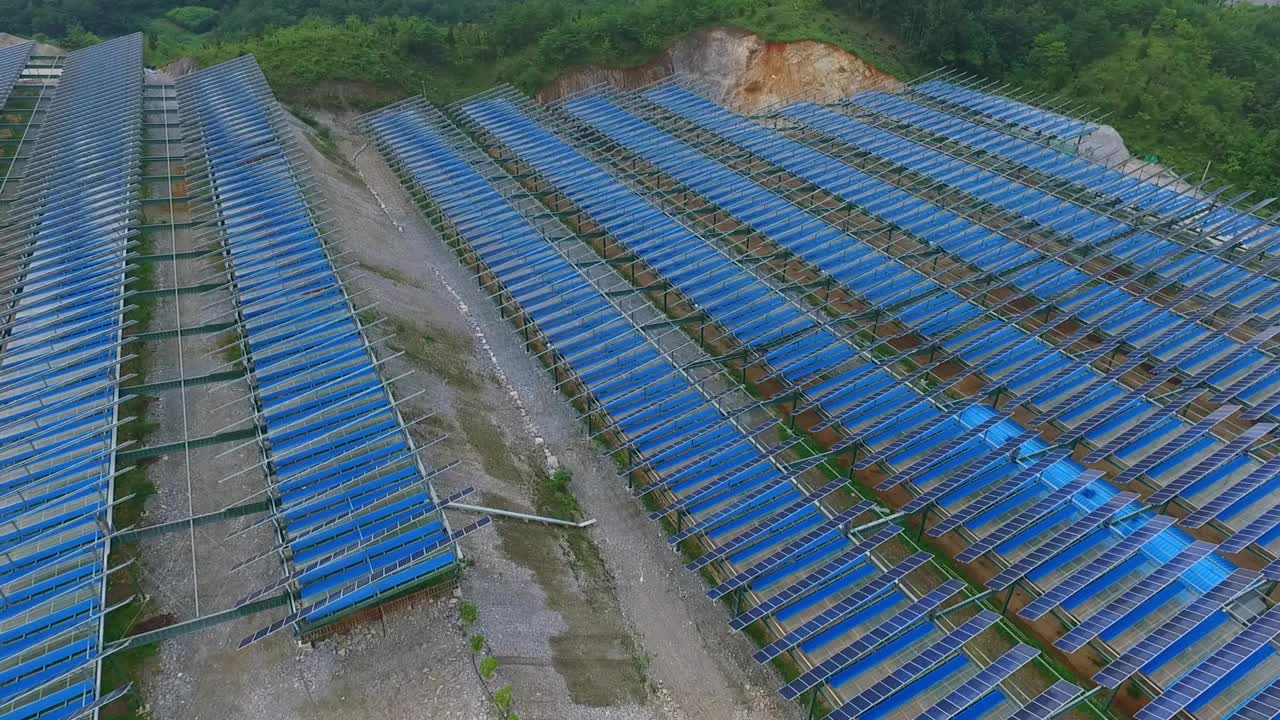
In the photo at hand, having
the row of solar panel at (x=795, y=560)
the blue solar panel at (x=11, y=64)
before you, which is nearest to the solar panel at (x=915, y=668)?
the row of solar panel at (x=795, y=560)

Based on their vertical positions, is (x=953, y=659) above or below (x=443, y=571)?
below

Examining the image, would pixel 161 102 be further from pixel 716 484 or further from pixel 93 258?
pixel 716 484

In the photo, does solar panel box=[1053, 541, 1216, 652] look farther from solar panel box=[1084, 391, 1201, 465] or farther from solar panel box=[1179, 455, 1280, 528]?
solar panel box=[1084, 391, 1201, 465]

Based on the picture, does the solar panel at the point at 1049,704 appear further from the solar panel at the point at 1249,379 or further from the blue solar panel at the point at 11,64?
the blue solar panel at the point at 11,64

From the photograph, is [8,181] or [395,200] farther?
[395,200]

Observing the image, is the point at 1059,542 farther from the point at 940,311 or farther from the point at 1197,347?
the point at 1197,347

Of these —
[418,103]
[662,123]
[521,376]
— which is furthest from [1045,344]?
[418,103]

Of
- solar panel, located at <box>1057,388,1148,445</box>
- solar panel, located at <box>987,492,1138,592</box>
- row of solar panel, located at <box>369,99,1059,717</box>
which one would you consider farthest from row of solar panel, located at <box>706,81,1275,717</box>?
solar panel, located at <box>1057,388,1148,445</box>
